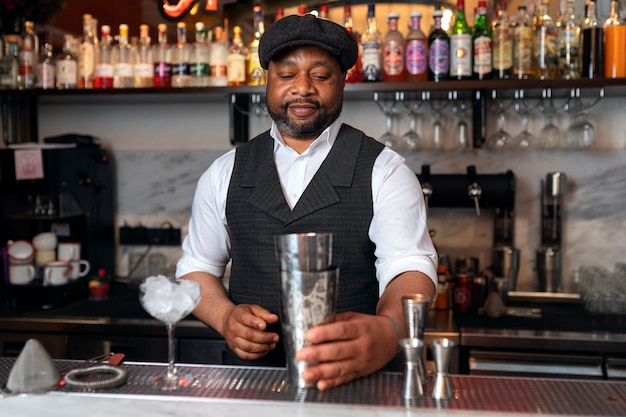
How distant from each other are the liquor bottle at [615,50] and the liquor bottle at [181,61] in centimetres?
159

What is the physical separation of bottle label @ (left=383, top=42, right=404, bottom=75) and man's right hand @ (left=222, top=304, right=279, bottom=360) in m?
1.56

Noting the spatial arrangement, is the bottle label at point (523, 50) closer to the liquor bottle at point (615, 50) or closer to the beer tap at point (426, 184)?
the liquor bottle at point (615, 50)

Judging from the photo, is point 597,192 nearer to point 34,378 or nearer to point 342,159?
point 342,159

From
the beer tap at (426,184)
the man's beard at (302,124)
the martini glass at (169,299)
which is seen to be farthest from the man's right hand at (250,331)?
the beer tap at (426,184)

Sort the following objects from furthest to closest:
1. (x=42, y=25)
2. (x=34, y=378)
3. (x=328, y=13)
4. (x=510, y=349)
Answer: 1. (x=42, y=25)
2. (x=328, y=13)
3. (x=510, y=349)
4. (x=34, y=378)

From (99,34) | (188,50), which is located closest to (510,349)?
(188,50)

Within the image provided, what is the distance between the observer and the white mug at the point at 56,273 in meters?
2.80

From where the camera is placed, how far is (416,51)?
279 cm

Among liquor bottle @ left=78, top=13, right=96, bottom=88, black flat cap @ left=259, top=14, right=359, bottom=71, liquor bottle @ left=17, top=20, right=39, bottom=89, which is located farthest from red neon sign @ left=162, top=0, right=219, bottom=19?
black flat cap @ left=259, top=14, right=359, bottom=71

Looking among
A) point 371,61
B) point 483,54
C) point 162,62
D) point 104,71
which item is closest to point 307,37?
point 371,61

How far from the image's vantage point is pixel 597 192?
9.88 feet

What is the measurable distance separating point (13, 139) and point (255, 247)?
1964 mm

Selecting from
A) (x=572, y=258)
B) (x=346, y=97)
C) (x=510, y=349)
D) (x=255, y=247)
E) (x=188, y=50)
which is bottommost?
(x=510, y=349)

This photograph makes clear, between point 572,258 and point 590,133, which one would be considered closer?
point 590,133
